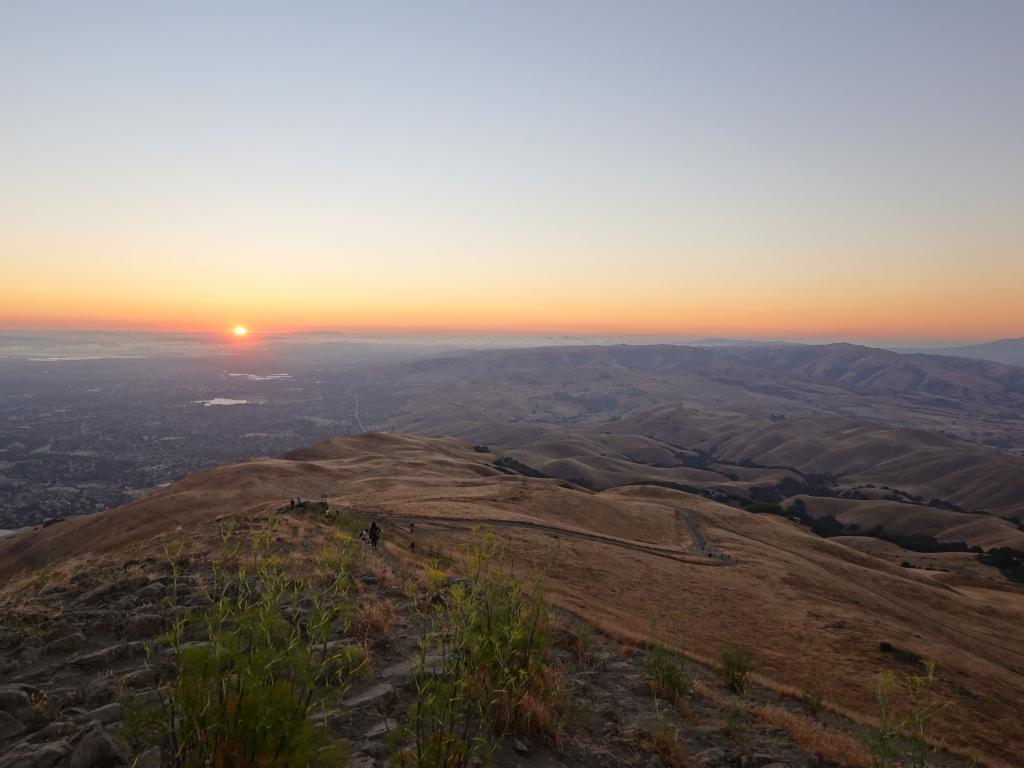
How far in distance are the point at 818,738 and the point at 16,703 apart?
1293cm

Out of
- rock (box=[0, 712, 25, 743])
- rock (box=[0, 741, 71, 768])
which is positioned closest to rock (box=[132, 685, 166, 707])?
rock (box=[0, 741, 71, 768])

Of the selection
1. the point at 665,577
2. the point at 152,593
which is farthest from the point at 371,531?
the point at 665,577

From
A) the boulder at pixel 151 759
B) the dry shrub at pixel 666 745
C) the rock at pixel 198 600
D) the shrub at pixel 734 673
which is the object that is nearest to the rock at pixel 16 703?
the boulder at pixel 151 759

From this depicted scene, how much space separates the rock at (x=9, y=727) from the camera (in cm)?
661

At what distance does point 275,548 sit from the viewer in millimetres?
15727

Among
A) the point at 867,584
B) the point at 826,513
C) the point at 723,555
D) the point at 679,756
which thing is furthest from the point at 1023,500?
the point at 679,756

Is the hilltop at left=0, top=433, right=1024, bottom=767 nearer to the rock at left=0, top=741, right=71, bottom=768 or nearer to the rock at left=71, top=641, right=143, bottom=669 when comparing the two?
the rock at left=71, top=641, right=143, bottom=669

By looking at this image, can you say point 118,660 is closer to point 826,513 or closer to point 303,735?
point 303,735

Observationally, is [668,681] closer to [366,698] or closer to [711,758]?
[711,758]

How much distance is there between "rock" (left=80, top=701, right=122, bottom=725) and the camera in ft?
22.3

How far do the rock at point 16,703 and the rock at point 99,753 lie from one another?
1.81 metres

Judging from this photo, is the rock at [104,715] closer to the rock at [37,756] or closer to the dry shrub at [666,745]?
the rock at [37,756]

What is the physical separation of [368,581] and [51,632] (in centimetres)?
610

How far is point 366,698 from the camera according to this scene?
7.97 m
